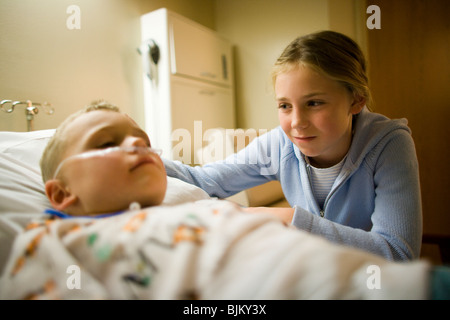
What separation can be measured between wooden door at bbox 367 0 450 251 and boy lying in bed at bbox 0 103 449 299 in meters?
2.46

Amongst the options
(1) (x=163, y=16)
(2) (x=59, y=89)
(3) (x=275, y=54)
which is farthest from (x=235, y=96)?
(2) (x=59, y=89)

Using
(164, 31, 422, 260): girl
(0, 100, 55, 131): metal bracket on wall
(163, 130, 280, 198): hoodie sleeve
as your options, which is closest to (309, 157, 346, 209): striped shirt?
(164, 31, 422, 260): girl

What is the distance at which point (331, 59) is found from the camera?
855mm

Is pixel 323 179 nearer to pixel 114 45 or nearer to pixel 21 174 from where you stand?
pixel 21 174

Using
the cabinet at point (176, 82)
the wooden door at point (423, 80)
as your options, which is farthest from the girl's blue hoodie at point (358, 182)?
the wooden door at point (423, 80)

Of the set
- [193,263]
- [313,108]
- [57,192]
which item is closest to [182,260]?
[193,263]

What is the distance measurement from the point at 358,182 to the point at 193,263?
28.4 inches

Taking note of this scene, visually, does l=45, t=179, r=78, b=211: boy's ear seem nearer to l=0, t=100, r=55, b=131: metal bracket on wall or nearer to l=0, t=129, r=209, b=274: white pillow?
l=0, t=129, r=209, b=274: white pillow

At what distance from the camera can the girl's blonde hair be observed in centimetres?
85

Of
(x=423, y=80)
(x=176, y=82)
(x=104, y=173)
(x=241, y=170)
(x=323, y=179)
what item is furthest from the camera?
(x=423, y=80)

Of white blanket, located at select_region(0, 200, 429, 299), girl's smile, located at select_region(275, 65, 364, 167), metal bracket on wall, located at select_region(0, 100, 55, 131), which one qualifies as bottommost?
white blanket, located at select_region(0, 200, 429, 299)

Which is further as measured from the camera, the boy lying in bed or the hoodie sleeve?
the hoodie sleeve

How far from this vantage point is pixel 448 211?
2.41 metres

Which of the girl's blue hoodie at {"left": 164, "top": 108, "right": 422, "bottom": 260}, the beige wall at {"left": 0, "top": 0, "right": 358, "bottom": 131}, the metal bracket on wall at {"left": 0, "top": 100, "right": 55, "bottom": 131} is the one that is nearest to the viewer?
the girl's blue hoodie at {"left": 164, "top": 108, "right": 422, "bottom": 260}
